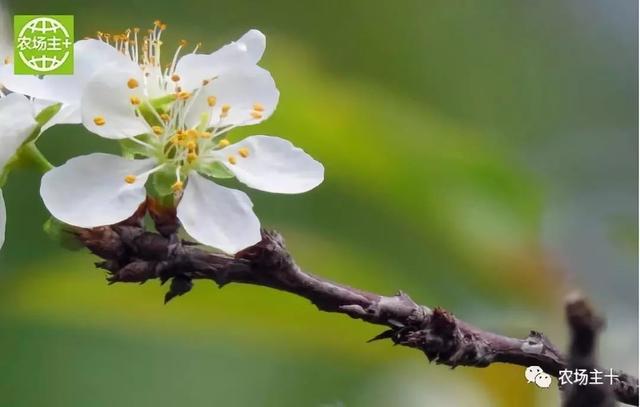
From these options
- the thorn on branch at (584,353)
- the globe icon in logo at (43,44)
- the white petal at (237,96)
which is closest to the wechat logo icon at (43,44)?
the globe icon in logo at (43,44)

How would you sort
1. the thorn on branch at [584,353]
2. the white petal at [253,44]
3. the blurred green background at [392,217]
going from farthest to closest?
the blurred green background at [392,217], the white petal at [253,44], the thorn on branch at [584,353]

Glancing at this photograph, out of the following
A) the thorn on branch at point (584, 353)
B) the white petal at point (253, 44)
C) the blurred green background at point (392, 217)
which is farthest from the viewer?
the blurred green background at point (392, 217)

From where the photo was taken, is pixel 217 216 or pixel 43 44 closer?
pixel 217 216

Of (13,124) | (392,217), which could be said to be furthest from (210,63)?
(392,217)

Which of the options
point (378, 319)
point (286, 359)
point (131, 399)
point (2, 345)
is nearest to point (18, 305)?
point (2, 345)

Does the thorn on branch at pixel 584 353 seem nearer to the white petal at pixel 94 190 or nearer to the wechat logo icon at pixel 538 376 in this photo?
the wechat logo icon at pixel 538 376

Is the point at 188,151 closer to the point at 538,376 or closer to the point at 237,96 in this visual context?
the point at 237,96
